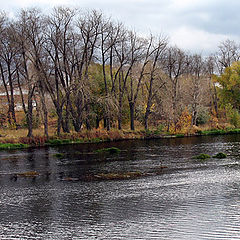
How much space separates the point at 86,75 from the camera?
4784cm

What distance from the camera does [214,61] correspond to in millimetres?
81562

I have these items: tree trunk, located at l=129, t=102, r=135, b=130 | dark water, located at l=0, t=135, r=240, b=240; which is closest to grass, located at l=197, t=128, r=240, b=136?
tree trunk, located at l=129, t=102, r=135, b=130

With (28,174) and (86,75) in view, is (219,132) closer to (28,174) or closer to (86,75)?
(86,75)

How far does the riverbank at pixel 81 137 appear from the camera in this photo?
43609mm

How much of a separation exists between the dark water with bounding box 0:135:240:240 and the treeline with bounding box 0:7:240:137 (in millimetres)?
19447

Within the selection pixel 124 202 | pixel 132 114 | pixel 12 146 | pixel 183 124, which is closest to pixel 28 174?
pixel 124 202

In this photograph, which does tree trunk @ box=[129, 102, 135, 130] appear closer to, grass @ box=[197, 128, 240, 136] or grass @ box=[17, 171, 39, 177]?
grass @ box=[197, 128, 240, 136]

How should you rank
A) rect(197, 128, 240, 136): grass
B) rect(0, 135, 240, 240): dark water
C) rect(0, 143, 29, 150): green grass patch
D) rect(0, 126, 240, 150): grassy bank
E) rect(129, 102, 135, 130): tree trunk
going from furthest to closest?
rect(197, 128, 240, 136): grass < rect(129, 102, 135, 130): tree trunk < rect(0, 126, 240, 150): grassy bank < rect(0, 143, 29, 150): green grass patch < rect(0, 135, 240, 240): dark water

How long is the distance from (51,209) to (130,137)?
35.8 m

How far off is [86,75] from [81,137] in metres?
7.89

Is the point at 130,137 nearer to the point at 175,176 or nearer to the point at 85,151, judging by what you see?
the point at 85,151

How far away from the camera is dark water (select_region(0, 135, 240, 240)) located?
13359 millimetres

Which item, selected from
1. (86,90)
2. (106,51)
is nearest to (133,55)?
(106,51)

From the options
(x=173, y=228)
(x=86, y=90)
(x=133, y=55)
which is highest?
(x=133, y=55)
